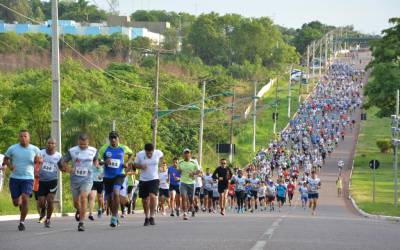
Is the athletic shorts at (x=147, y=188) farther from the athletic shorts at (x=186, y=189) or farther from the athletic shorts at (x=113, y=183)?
the athletic shorts at (x=186, y=189)

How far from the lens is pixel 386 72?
84.9 m

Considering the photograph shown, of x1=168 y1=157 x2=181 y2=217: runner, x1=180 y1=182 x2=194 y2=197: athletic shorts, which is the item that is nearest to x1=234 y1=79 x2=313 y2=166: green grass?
x1=168 y1=157 x2=181 y2=217: runner

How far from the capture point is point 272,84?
166375 mm

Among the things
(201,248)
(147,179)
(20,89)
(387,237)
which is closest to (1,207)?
(147,179)

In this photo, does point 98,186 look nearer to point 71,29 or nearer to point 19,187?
point 19,187

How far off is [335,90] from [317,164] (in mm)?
68035

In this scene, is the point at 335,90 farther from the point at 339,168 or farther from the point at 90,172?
the point at 90,172

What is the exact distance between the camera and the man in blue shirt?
66.8ft

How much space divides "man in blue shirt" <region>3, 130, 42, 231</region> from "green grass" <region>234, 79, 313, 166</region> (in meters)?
71.8

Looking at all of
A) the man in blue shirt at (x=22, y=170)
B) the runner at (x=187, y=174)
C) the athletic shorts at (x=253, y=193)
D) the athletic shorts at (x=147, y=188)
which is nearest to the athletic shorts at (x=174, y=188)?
the runner at (x=187, y=174)

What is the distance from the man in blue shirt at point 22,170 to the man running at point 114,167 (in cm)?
138

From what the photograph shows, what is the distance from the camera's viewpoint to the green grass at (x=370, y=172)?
51812 mm

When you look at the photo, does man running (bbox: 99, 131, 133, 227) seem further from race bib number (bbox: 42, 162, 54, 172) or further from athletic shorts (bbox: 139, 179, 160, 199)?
athletic shorts (bbox: 139, 179, 160, 199)

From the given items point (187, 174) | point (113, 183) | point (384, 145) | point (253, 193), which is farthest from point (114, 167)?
point (384, 145)
